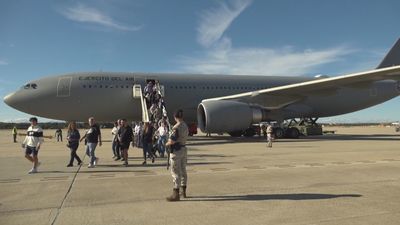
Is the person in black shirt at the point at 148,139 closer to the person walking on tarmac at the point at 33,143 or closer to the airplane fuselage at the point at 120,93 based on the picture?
the person walking on tarmac at the point at 33,143

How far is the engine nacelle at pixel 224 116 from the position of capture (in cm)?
2217

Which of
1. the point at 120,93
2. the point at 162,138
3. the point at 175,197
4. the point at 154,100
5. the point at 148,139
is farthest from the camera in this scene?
the point at 120,93

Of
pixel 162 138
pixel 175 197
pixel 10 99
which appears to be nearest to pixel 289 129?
pixel 162 138

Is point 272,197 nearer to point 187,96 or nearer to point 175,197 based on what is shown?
point 175,197

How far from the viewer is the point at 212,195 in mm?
7070

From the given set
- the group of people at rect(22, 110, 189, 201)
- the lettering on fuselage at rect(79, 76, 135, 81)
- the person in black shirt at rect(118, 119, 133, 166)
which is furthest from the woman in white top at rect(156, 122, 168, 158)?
the lettering on fuselage at rect(79, 76, 135, 81)

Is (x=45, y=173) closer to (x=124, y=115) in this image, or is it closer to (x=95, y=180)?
(x=95, y=180)

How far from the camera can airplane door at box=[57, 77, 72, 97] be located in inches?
895

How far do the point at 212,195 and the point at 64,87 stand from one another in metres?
17.9

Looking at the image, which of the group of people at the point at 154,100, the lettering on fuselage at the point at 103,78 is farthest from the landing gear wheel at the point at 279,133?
Answer: the lettering on fuselage at the point at 103,78

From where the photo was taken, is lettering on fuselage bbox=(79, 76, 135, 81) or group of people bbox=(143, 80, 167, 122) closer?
group of people bbox=(143, 80, 167, 122)

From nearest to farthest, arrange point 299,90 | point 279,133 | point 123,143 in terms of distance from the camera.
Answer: point 123,143
point 299,90
point 279,133

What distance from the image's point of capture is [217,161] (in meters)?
12.7

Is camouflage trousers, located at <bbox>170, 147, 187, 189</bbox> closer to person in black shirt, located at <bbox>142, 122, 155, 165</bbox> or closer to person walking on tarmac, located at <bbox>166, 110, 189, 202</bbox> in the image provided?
person walking on tarmac, located at <bbox>166, 110, 189, 202</bbox>
